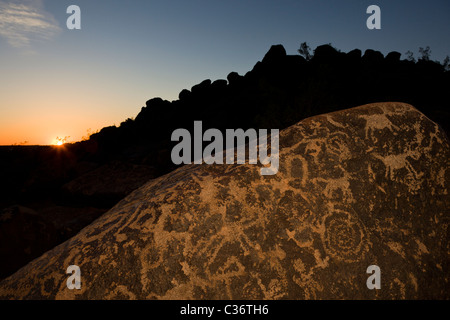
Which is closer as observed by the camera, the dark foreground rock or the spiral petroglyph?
the spiral petroglyph

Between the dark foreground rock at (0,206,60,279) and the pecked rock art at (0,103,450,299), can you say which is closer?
the pecked rock art at (0,103,450,299)

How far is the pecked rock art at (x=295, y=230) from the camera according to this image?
1.38 meters

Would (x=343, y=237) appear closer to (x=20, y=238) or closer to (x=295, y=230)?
(x=295, y=230)

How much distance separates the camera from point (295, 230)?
1.51 metres

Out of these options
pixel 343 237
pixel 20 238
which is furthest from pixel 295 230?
pixel 20 238

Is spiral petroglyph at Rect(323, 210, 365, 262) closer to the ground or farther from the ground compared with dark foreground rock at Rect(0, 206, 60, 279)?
farther from the ground

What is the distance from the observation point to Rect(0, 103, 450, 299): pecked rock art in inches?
54.3

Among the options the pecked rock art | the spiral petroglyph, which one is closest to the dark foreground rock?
the pecked rock art

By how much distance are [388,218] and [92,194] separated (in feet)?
23.7

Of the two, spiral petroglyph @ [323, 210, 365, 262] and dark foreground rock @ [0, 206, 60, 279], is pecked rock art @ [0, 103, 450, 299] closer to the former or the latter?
spiral petroglyph @ [323, 210, 365, 262]

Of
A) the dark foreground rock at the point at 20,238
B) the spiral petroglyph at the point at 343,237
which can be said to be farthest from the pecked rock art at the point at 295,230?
the dark foreground rock at the point at 20,238

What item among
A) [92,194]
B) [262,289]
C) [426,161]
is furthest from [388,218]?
[92,194]

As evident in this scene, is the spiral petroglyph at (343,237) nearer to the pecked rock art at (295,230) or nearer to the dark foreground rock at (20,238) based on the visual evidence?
the pecked rock art at (295,230)

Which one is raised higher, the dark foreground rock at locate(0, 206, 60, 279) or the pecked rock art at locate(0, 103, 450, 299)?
the pecked rock art at locate(0, 103, 450, 299)
